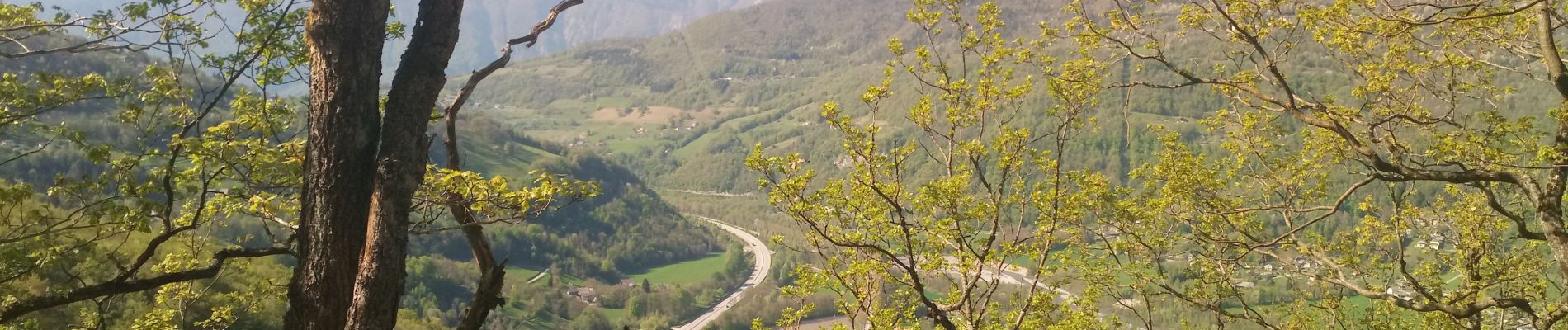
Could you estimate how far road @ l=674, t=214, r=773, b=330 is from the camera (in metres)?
98.6

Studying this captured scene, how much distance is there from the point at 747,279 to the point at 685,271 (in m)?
12.1

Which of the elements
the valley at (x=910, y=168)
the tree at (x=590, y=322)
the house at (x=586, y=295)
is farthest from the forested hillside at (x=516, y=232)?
the valley at (x=910, y=168)

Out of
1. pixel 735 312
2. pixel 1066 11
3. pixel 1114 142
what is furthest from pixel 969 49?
pixel 1114 142

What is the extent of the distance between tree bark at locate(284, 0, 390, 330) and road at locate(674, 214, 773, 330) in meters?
89.5

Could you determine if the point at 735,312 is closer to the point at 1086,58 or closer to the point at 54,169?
the point at 54,169

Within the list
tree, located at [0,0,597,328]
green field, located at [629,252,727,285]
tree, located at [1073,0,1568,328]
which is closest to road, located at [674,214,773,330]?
green field, located at [629,252,727,285]

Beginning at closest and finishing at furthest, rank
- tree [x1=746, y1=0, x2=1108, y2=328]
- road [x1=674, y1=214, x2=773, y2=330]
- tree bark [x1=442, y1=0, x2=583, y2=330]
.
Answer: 1. tree bark [x1=442, y1=0, x2=583, y2=330]
2. tree [x1=746, y1=0, x2=1108, y2=328]
3. road [x1=674, y1=214, x2=773, y2=330]

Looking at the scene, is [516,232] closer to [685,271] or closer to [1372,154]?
[685,271]

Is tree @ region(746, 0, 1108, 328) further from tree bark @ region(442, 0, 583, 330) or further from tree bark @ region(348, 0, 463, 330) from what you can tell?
tree bark @ region(348, 0, 463, 330)

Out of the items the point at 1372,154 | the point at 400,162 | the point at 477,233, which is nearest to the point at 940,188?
the point at 1372,154

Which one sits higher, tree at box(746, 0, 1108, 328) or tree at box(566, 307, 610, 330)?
tree at box(746, 0, 1108, 328)

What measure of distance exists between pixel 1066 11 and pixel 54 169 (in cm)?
9965

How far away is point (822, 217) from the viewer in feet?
29.5

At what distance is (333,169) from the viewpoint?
511 cm
